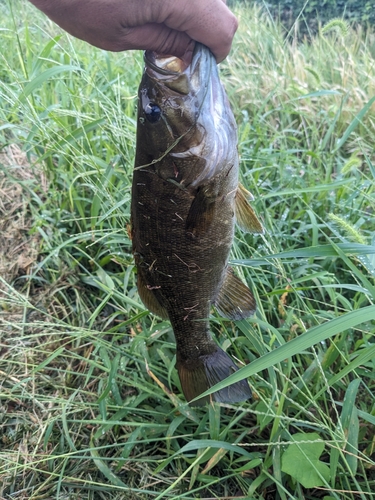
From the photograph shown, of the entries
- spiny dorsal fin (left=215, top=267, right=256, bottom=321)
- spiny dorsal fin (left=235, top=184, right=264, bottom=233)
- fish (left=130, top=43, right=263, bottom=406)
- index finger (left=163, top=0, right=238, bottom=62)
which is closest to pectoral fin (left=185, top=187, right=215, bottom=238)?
fish (left=130, top=43, right=263, bottom=406)

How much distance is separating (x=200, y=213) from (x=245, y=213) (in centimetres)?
26

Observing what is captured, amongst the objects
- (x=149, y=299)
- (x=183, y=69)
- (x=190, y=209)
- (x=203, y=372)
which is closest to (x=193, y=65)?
(x=183, y=69)

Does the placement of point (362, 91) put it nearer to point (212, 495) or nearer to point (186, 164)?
point (186, 164)

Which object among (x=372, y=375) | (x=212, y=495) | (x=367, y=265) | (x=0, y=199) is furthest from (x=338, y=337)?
(x=0, y=199)

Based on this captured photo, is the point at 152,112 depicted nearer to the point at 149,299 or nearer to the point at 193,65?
the point at 193,65

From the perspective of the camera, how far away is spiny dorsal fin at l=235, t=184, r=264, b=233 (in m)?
1.66

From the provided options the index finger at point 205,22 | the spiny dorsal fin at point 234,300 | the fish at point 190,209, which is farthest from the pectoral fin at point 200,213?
the index finger at point 205,22

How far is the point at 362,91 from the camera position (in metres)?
3.42

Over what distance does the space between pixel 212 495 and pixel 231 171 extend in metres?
1.29

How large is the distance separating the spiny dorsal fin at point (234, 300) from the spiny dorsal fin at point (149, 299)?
0.23 metres

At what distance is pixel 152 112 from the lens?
1.43 m

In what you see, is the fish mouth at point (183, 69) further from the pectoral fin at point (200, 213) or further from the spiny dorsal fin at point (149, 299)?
the spiny dorsal fin at point (149, 299)

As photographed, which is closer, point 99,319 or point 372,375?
point 372,375

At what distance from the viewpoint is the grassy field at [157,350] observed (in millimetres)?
1538
